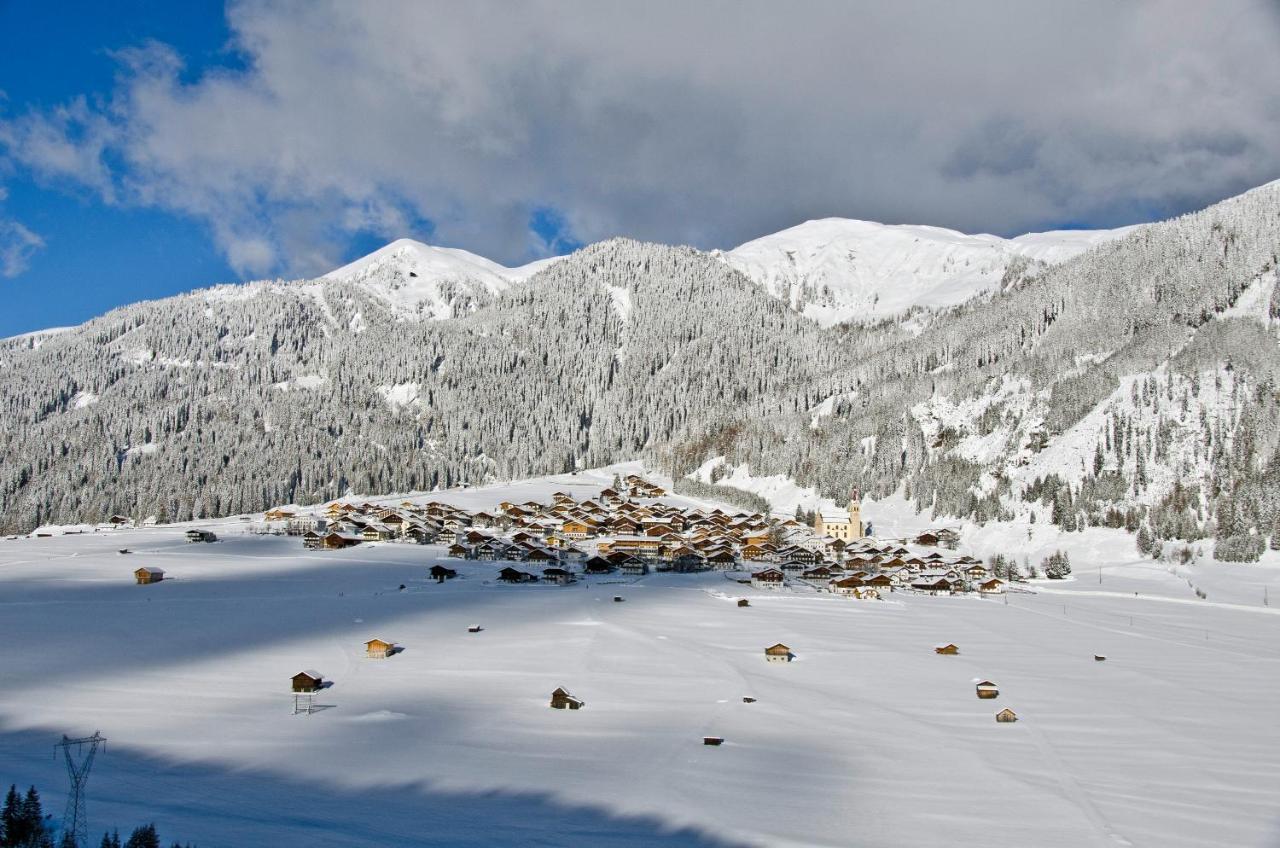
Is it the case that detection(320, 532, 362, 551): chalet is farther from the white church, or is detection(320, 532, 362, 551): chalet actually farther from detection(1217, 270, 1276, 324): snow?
detection(1217, 270, 1276, 324): snow

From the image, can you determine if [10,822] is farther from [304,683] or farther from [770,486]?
[770,486]

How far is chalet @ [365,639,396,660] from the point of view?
3896 centimetres

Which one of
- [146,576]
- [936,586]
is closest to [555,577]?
[146,576]

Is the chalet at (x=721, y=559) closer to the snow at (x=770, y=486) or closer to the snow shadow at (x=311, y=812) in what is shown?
the snow at (x=770, y=486)

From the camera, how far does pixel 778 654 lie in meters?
40.0

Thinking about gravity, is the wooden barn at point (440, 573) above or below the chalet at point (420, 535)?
below

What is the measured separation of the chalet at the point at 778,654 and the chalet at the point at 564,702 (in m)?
12.6

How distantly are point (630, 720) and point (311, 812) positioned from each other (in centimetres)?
1182

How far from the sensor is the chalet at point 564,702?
98.4ft

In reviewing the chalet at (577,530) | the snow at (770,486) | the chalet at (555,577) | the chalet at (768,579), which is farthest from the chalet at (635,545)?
the snow at (770,486)

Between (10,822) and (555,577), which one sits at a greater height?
(10,822)

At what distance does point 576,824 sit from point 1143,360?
12179 cm

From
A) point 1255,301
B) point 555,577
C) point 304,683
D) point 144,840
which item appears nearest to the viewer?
point 144,840

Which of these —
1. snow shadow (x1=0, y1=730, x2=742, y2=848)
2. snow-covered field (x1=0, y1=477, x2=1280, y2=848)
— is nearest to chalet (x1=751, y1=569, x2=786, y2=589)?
snow-covered field (x1=0, y1=477, x2=1280, y2=848)
